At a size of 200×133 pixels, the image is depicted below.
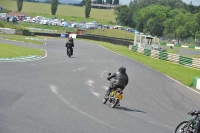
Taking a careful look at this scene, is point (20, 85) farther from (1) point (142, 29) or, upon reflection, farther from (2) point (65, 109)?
(1) point (142, 29)

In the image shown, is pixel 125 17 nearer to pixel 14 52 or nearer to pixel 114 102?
pixel 14 52

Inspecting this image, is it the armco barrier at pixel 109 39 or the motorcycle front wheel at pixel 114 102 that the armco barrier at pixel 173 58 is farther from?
the motorcycle front wheel at pixel 114 102

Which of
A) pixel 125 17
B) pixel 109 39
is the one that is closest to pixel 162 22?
pixel 125 17

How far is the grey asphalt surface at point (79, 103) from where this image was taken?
1212cm

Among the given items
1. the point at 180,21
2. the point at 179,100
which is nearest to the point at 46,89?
the point at 179,100

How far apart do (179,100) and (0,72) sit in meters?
8.49

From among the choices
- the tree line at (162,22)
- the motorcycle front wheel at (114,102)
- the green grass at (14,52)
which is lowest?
the tree line at (162,22)

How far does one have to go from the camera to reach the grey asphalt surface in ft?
39.8

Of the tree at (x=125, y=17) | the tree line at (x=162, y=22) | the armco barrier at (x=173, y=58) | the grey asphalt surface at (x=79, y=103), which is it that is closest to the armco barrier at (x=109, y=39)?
the armco barrier at (x=173, y=58)

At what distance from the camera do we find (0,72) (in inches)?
875

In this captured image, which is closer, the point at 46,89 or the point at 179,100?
the point at 46,89

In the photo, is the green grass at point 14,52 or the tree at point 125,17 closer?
the green grass at point 14,52

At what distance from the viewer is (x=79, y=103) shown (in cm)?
1609

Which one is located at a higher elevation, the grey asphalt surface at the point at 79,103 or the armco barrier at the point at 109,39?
the grey asphalt surface at the point at 79,103
